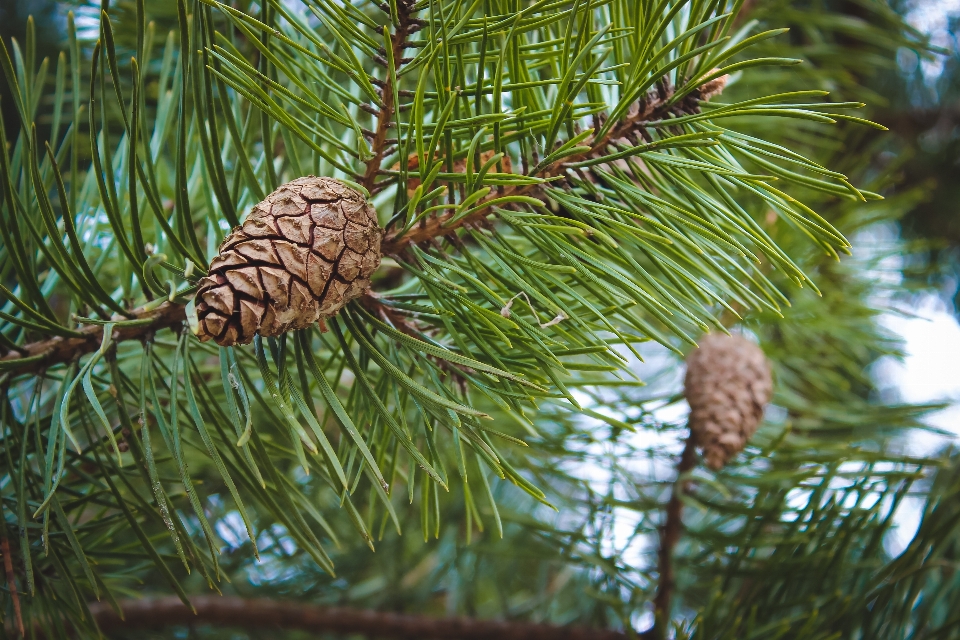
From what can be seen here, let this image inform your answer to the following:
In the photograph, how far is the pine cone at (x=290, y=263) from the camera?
296 millimetres

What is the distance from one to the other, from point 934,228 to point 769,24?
2.05ft

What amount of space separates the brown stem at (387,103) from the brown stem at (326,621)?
1.36 feet

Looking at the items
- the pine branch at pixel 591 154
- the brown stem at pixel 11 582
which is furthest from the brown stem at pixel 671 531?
the brown stem at pixel 11 582

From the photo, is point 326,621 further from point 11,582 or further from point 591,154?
point 591,154

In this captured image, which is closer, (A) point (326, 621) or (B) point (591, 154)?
(B) point (591, 154)

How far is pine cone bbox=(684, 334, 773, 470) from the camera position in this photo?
0.54m

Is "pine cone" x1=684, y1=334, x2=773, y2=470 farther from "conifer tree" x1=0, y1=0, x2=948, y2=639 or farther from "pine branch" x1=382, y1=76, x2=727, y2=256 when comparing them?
"pine branch" x1=382, y1=76, x2=727, y2=256

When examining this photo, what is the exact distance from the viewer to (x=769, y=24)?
856mm

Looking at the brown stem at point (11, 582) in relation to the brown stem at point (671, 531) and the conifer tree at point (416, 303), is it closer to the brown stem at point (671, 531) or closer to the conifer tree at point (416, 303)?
the conifer tree at point (416, 303)

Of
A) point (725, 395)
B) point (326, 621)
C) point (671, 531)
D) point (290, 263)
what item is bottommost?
point (326, 621)

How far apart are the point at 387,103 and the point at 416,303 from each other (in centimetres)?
11

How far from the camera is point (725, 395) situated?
548mm

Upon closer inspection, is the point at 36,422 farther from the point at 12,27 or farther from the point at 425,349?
the point at 12,27

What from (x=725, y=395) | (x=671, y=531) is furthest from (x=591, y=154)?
(x=671, y=531)
